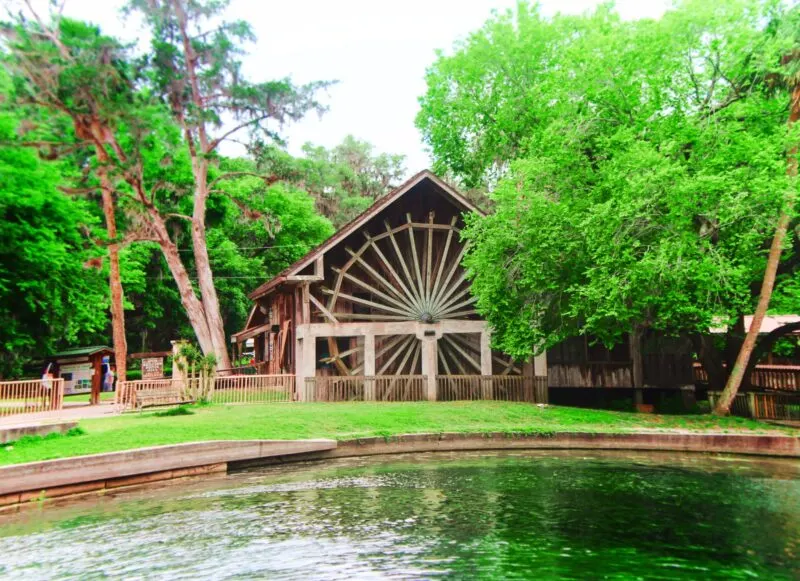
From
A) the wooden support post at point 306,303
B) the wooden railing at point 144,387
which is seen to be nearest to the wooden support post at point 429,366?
the wooden support post at point 306,303

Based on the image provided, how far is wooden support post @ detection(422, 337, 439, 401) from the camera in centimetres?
2175

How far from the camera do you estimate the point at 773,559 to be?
22.9 feet

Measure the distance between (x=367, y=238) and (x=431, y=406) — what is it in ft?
23.4

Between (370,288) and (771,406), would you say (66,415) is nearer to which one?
(370,288)

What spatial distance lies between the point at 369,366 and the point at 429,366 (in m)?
2.08

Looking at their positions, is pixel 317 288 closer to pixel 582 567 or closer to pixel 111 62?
pixel 111 62

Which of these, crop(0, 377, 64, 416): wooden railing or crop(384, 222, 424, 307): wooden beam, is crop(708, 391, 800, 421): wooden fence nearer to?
crop(384, 222, 424, 307): wooden beam

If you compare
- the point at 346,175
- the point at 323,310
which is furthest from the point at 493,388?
the point at 346,175

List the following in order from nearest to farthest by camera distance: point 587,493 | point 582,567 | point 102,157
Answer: point 582,567, point 587,493, point 102,157

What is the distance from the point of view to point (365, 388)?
2172 cm

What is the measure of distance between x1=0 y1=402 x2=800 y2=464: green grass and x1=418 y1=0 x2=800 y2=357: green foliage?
2444 millimetres

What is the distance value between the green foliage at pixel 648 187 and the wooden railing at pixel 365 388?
140 inches

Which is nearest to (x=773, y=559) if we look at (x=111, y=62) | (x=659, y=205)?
(x=659, y=205)

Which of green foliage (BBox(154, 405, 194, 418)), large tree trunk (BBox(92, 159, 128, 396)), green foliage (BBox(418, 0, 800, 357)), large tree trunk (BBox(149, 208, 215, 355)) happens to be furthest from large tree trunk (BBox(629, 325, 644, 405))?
large tree trunk (BBox(92, 159, 128, 396))
